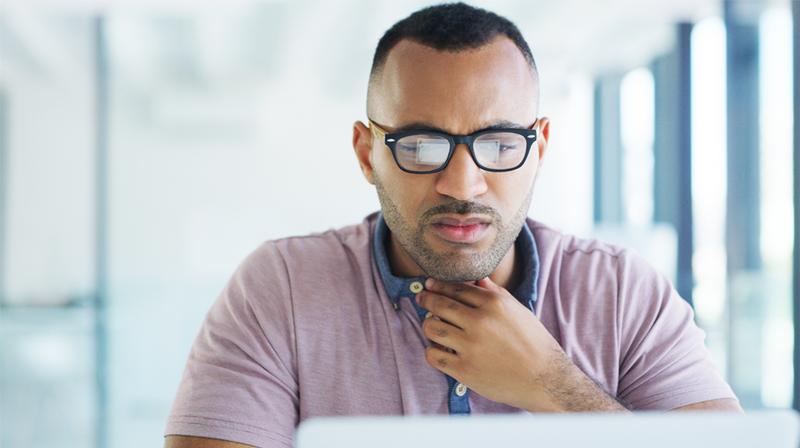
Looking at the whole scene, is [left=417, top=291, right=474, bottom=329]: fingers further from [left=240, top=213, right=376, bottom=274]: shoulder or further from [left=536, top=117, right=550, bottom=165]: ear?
[left=536, top=117, right=550, bottom=165]: ear

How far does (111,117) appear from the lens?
11.4ft

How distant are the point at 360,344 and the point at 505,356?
0.22m

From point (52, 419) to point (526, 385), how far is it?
2863mm

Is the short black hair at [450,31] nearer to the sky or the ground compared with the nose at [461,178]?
nearer to the sky

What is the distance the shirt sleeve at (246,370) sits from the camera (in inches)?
45.4

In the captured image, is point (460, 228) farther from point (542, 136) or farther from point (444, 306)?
point (542, 136)

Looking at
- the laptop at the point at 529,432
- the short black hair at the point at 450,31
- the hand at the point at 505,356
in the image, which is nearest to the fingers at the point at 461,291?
the hand at the point at 505,356

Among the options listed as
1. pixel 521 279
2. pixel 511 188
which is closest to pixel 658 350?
pixel 521 279

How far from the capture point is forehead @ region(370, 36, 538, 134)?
1.22 m

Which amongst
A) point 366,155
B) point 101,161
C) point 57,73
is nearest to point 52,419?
point 101,161

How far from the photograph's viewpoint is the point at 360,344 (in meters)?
1.24

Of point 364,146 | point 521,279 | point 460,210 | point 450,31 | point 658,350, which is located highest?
point 450,31

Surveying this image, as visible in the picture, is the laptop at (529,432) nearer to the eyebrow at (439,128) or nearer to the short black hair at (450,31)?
the eyebrow at (439,128)

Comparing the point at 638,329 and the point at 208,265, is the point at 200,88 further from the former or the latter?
the point at 638,329
